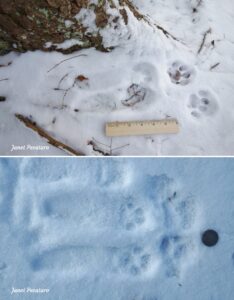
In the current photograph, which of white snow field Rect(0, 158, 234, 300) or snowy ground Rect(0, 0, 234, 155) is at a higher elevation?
snowy ground Rect(0, 0, 234, 155)

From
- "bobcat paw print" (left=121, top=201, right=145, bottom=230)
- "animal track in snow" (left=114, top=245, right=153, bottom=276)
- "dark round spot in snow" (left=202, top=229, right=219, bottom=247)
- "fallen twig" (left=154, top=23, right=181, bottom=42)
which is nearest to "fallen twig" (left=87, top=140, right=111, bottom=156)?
"bobcat paw print" (left=121, top=201, right=145, bottom=230)

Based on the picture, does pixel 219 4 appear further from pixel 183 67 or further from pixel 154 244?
pixel 154 244

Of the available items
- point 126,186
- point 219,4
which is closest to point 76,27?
point 126,186

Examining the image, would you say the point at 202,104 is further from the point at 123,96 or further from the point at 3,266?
the point at 3,266

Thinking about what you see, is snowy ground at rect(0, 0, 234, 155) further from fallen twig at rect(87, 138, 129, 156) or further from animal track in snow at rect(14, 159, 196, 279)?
animal track in snow at rect(14, 159, 196, 279)

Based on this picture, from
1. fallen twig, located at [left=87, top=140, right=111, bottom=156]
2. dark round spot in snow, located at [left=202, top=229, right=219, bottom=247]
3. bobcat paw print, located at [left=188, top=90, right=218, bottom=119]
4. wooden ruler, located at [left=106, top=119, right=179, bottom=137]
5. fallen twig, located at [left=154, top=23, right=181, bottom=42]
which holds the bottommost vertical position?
dark round spot in snow, located at [left=202, top=229, right=219, bottom=247]

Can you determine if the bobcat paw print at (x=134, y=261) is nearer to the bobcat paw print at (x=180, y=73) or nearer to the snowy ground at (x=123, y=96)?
the snowy ground at (x=123, y=96)
